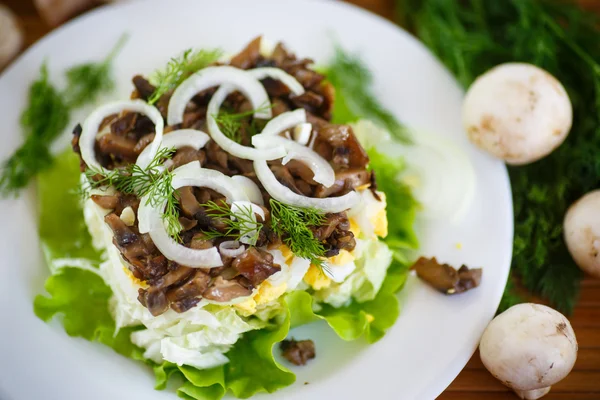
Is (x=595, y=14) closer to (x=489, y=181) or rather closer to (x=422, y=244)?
(x=489, y=181)

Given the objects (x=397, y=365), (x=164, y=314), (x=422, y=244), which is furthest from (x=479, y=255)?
(x=164, y=314)

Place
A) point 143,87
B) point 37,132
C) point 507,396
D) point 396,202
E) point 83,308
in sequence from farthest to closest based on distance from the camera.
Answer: point 37,132 → point 396,202 → point 143,87 → point 83,308 → point 507,396

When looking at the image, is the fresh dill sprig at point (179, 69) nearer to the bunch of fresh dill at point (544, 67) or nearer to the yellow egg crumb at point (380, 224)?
the yellow egg crumb at point (380, 224)

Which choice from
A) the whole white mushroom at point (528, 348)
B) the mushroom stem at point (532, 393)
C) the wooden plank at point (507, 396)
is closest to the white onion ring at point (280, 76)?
the whole white mushroom at point (528, 348)

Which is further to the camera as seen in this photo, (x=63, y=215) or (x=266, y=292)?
(x=63, y=215)

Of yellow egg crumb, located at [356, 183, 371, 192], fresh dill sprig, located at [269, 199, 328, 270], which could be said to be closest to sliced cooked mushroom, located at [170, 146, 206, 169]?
fresh dill sprig, located at [269, 199, 328, 270]

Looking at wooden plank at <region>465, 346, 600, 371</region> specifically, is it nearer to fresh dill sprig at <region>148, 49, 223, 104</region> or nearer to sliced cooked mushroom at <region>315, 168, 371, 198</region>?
sliced cooked mushroom at <region>315, 168, 371, 198</region>

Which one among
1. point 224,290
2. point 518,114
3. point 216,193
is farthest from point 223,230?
point 518,114

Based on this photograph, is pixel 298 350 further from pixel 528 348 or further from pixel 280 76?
pixel 280 76
